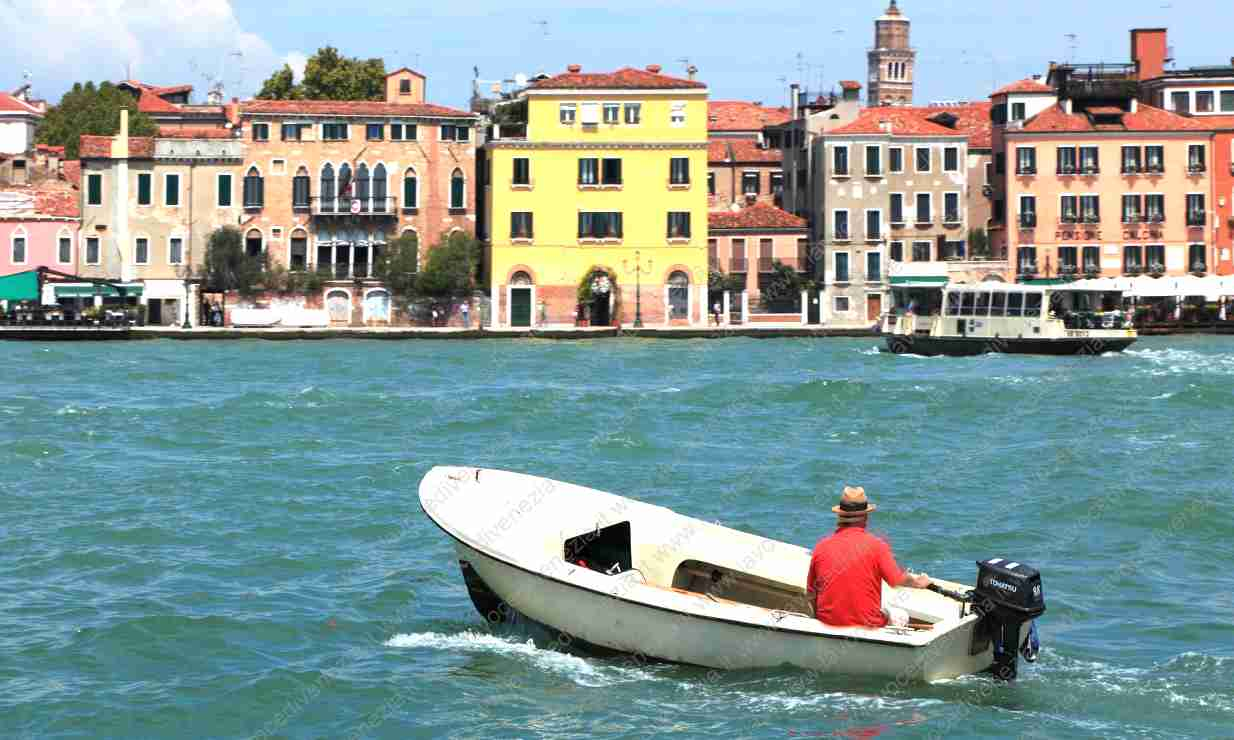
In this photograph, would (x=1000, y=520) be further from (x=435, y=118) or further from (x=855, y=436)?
(x=435, y=118)

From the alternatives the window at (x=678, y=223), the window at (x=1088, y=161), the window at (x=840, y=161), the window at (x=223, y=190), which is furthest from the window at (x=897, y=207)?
the window at (x=223, y=190)

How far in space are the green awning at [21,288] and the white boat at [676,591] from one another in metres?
47.5

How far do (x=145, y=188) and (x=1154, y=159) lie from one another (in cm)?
3250

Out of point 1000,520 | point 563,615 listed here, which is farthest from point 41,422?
point 563,615

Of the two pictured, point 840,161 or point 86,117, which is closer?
point 840,161

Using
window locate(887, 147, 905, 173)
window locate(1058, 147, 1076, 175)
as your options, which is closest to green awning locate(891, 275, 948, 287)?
window locate(887, 147, 905, 173)

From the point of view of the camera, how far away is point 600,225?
2427 inches

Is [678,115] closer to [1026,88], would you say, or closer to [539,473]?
[1026,88]

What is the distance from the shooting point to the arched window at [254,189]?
61438 millimetres

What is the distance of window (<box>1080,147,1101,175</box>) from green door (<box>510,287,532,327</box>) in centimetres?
1855

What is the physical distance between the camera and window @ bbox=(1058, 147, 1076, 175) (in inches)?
2505

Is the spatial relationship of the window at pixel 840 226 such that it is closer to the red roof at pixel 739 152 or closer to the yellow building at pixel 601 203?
the yellow building at pixel 601 203

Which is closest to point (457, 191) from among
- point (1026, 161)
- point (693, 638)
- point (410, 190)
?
point (410, 190)

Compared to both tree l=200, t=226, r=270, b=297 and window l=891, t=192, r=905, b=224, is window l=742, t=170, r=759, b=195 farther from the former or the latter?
tree l=200, t=226, r=270, b=297
